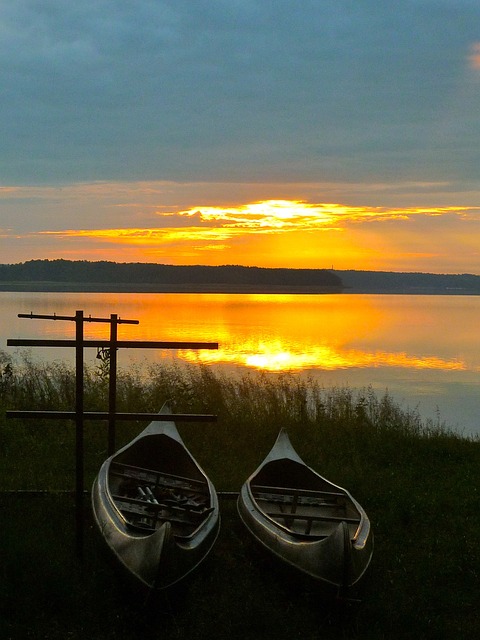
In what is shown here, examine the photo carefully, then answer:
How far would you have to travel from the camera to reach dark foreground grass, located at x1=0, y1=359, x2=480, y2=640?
20.5 ft

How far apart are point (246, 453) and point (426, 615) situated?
6197 millimetres

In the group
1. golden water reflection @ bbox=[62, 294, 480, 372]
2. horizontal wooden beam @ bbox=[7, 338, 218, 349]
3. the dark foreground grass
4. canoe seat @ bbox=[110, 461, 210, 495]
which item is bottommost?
the dark foreground grass

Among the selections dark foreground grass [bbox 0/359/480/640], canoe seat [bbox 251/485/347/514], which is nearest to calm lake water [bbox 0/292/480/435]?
dark foreground grass [bbox 0/359/480/640]

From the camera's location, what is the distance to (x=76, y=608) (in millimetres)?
6391

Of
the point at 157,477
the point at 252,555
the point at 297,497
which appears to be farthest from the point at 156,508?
the point at 297,497

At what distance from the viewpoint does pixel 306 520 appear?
8133 millimetres

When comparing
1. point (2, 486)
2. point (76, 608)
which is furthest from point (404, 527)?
point (2, 486)

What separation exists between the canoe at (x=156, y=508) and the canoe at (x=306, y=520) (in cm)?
64

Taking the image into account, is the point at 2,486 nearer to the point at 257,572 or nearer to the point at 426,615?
the point at 257,572

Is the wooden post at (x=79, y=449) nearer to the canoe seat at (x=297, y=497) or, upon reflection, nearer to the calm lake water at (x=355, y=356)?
the canoe seat at (x=297, y=497)

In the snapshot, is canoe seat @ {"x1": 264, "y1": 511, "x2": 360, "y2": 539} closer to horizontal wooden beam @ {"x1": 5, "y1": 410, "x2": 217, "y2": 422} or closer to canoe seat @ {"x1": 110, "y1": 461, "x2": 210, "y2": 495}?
canoe seat @ {"x1": 110, "y1": 461, "x2": 210, "y2": 495}

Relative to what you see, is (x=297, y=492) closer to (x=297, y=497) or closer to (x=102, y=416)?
(x=297, y=497)

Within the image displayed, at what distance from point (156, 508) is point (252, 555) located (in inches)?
47.5

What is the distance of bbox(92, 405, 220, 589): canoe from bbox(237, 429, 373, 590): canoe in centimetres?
64
